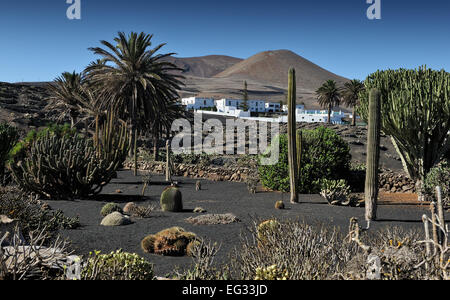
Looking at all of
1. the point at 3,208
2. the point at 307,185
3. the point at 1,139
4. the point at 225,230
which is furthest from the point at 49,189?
the point at 307,185

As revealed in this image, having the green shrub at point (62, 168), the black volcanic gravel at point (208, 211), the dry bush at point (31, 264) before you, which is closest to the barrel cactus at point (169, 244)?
the black volcanic gravel at point (208, 211)

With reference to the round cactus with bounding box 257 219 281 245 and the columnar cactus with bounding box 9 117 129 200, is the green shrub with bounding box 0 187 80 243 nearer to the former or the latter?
the round cactus with bounding box 257 219 281 245

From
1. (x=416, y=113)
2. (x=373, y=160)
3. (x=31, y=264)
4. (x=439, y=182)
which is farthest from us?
(x=416, y=113)

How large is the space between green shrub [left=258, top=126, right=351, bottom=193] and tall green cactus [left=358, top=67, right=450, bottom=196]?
199cm

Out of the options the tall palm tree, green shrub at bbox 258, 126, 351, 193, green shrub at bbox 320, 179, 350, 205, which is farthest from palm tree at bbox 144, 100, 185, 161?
green shrub at bbox 320, 179, 350, 205

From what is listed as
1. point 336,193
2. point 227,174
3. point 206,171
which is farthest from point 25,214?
point 206,171

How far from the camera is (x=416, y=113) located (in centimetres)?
1420

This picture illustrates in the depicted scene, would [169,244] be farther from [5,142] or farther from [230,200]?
[5,142]

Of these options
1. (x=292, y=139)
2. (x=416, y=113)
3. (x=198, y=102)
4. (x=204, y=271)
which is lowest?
(x=204, y=271)

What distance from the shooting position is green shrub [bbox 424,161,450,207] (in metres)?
13.7

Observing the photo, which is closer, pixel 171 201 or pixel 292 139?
pixel 171 201

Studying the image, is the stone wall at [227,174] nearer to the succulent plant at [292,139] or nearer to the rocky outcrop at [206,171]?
the rocky outcrop at [206,171]

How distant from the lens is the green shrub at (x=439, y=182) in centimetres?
1372

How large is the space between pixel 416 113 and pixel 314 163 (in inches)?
172
